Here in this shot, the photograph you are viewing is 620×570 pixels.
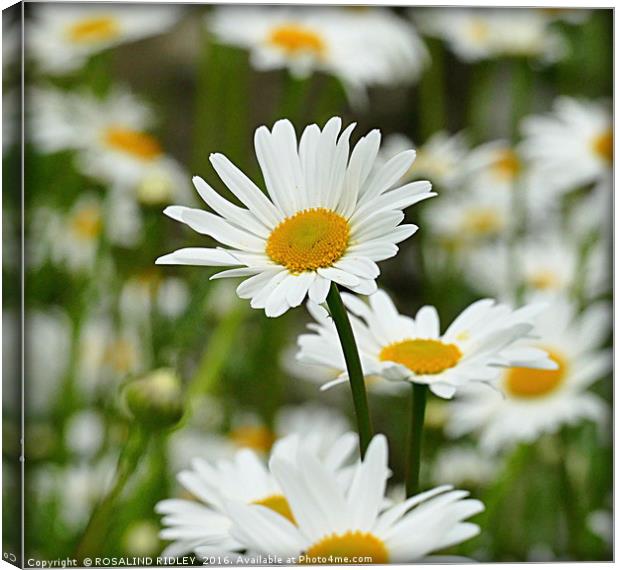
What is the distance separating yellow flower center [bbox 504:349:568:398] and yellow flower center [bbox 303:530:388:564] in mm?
382

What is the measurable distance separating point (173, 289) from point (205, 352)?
0.20 ft

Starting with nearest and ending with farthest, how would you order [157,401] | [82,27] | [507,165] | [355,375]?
[355,375] → [157,401] → [82,27] → [507,165]

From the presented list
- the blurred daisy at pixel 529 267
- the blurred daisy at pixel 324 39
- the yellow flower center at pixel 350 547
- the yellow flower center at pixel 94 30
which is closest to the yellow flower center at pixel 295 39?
the blurred daisy at pixel 324 39

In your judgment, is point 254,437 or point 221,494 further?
point 254,437

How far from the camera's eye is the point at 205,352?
0.84 m

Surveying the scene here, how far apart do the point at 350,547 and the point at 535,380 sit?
0.39 metres

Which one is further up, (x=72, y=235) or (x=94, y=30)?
(x=94, y=30)

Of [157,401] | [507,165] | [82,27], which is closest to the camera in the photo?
[157,401]

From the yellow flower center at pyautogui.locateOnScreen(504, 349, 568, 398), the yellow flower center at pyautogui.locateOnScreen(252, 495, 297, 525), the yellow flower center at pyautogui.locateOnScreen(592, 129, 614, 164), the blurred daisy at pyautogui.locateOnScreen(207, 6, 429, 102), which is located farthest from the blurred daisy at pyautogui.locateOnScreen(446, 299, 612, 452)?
the yellow flower center at pyautogui.locateOnScreen(252, 495, 297, 525)

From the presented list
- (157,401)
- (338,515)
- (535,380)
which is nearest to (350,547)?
(338,515)

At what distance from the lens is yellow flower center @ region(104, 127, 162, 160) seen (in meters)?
0.81

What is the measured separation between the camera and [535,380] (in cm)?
75

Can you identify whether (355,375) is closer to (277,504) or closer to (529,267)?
(277,504)

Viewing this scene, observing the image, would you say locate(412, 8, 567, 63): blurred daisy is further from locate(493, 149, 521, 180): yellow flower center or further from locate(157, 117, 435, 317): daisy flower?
locate(157, 117, 435, 317): daisy flower
